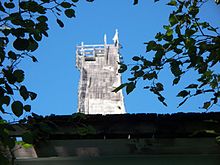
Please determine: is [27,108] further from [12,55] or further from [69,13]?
[69,13]

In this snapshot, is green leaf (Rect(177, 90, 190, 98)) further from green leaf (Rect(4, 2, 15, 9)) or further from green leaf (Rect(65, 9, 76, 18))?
green leaf (Rect(4, 2, 15, 9))

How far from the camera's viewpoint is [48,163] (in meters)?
3.71

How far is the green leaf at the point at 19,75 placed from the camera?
7.66 ft

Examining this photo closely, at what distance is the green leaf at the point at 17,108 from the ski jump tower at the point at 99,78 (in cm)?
3055

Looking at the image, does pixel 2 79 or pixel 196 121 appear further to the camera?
pixel 196 121

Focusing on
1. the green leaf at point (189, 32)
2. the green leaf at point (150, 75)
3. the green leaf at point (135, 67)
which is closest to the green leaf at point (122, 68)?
the green leaf at point (135, 67)

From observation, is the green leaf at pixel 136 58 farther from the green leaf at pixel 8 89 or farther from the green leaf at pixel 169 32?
the green leaf at pixel 8 89

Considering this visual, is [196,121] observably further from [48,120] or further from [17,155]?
[17,155]

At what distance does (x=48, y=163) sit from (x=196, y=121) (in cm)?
153

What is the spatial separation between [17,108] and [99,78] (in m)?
37.3

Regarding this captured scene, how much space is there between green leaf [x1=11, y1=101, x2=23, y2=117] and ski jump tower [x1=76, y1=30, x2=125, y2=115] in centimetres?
3055

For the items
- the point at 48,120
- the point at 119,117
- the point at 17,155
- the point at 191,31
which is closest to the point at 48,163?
the point at 17,155

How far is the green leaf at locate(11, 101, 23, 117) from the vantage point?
229 cm

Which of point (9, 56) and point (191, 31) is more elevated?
point (191, 31)
